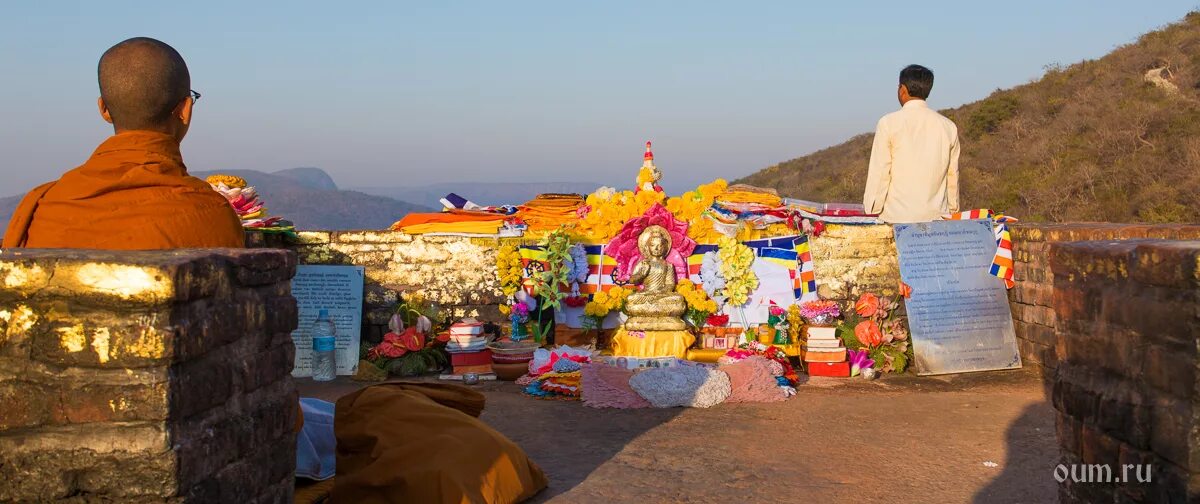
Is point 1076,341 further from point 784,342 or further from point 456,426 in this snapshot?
point 784,342

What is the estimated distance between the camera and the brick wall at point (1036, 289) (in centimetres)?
821

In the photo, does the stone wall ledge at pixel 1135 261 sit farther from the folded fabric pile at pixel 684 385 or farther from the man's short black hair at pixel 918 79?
the man's short black hair at pixel 918 79

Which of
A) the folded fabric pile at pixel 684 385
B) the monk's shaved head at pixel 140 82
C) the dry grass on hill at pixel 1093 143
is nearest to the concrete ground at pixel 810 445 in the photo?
the folded fabric pile at pixel 684 385

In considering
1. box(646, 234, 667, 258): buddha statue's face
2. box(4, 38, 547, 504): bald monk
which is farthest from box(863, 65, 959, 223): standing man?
box(4, 38, 547, 504): bald monk

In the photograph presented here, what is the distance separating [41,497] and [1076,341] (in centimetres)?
327

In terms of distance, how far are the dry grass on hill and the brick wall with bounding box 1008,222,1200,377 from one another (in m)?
10.1

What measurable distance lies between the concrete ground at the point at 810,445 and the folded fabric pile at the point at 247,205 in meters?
1.61

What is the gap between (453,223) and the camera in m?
9.31

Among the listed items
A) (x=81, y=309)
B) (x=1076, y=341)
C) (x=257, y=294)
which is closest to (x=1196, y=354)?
(x=1076, y=341)

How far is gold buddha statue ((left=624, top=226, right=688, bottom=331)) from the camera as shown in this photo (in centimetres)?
852

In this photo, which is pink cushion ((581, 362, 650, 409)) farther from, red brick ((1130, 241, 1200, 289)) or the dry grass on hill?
the dry grass on hill

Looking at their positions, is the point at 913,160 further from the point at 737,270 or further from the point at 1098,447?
the point at 1098,447

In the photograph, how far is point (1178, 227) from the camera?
7.20m

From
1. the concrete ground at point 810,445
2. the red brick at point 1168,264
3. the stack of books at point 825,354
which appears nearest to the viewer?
the red brick at point 1168,264
